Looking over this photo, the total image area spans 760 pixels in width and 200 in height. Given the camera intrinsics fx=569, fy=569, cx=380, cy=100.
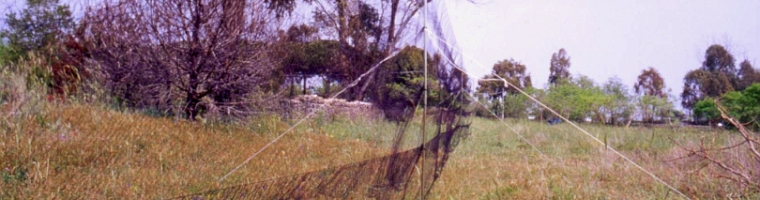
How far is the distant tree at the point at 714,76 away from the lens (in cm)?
784

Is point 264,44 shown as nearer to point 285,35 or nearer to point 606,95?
point 285,35

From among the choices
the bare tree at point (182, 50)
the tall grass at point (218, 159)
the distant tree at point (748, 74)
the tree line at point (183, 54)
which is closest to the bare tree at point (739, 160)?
the tall grass at point (218, 159)

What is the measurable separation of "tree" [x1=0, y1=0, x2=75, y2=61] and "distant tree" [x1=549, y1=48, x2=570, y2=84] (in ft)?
32.1

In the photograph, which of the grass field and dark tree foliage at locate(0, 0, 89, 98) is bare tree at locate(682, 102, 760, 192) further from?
dark tree foliage at locate(0, 0, 89, 98)

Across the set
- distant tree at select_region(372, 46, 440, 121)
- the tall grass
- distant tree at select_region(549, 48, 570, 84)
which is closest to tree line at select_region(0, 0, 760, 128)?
distant tree at select_region(372, 46, 440, 121)

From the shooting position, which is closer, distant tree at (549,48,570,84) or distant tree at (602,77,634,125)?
distant tree at (602,77,634,125)

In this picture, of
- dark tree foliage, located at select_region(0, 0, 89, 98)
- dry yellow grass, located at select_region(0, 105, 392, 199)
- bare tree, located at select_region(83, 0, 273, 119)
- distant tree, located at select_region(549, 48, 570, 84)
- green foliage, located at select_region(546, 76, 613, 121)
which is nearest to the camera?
dry yellow grass, located at select_region(0, 105, 392, 199)

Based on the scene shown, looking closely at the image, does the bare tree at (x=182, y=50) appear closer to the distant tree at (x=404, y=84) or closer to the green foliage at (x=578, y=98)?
the distant tree at (x=404, y=84)

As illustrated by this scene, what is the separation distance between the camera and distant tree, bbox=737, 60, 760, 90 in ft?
25.4

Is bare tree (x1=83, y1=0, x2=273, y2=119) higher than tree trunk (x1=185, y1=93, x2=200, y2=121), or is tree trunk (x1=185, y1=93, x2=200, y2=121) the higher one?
bare tree (x1=83, y1=0, x2=273, y2=119)

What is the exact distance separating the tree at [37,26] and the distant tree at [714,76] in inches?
360

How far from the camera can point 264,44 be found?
628cm

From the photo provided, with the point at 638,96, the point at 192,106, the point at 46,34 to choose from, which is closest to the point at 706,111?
the point at 638,96

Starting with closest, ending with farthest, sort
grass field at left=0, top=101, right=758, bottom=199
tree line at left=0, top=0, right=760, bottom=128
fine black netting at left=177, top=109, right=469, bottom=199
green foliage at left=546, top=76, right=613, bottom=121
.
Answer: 1. fine black netting at left=177, top=109, right=469, bottom=199
2. grass field at left=0, top=101, right=758, bottom=199
3. tree line at left=0, top=0, right=760, bottom=128
4. green foliage at left=546, top=76, right=613, bottom=121
